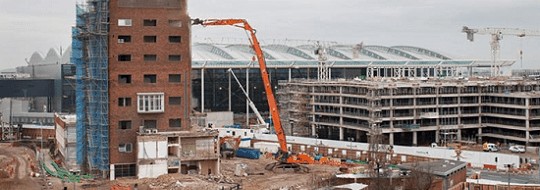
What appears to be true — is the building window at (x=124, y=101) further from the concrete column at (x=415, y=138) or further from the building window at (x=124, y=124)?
the concrete column at (x=415, y=138)

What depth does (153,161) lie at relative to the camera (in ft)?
134

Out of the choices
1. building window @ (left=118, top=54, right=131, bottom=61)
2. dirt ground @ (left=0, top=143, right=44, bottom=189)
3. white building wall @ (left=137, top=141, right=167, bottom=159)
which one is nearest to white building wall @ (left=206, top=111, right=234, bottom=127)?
dirt ground @ (left=0, top=143, right=44, bottom=189)

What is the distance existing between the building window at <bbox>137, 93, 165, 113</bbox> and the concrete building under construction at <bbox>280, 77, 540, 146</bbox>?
66.3 feet

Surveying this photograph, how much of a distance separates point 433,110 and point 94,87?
99.0ft

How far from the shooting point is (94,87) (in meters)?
42.7

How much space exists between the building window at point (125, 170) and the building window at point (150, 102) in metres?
3.33

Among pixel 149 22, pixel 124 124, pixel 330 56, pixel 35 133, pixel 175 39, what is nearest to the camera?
pixel 124 124

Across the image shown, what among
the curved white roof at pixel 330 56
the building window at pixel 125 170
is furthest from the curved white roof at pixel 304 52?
the building window at pixel 125 170

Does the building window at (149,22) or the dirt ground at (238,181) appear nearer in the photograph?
the dirt ground at (238,181)

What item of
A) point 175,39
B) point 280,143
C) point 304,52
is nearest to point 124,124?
point 175,39

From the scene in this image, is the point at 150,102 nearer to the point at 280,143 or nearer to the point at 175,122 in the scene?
the point at 175,122

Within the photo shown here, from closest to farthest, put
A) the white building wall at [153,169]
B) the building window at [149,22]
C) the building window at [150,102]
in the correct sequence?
1. the white building wall at [153,169]
2. the building window at [150,102]
3. the building window at [149,22]

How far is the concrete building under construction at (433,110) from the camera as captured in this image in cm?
5806

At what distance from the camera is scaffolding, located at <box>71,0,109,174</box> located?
4206cm
